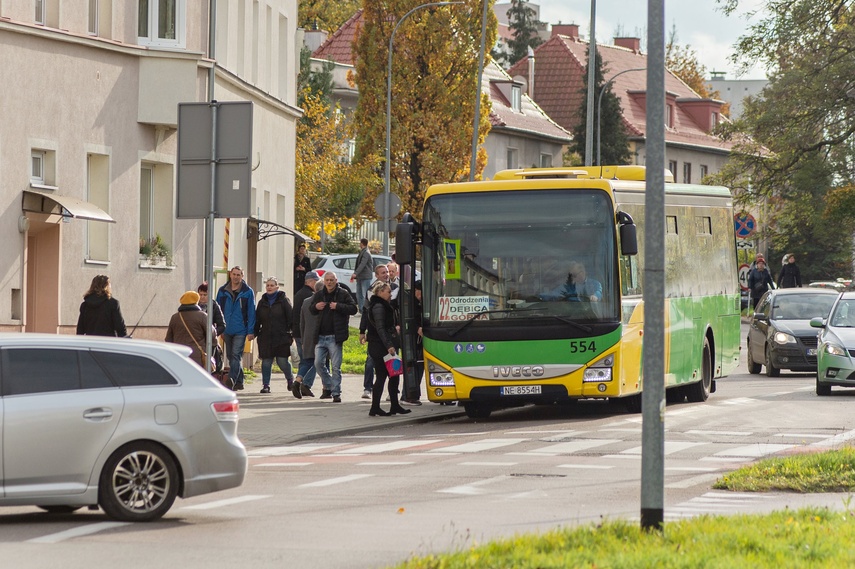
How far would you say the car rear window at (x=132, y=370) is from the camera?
1189 cm

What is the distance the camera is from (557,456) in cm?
1669

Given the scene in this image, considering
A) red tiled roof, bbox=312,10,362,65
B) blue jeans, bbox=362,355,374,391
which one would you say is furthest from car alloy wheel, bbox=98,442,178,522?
red tiled roof, bbox=312,10,362,65

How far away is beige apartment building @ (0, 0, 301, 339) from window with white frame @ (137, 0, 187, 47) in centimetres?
2

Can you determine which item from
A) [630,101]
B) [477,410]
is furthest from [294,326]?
[630,101]

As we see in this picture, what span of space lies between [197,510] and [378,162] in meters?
46.9

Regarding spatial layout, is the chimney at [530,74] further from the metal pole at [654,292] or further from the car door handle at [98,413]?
the metal pole at [654,292]

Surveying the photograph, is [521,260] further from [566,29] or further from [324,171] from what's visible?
[566,29]

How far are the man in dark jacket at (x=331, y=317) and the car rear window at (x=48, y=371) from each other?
39.1 feet

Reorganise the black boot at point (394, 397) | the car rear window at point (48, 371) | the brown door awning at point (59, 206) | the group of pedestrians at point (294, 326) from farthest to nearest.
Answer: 1. the brown door awning at point (59, 206)
2. the black boot at point (394, 397)
3. the group of pedestrians at point (294, 326)
4. the car rear window at point (48, 371)

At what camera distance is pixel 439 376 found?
68.9 ft

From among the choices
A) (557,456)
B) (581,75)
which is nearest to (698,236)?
(557,456)

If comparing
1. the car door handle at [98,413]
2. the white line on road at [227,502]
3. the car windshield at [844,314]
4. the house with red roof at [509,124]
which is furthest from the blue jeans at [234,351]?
the house with red roof at [509,124]

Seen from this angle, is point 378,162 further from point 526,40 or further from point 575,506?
point 526,40

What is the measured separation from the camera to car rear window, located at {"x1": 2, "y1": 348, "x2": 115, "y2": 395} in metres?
11.6
